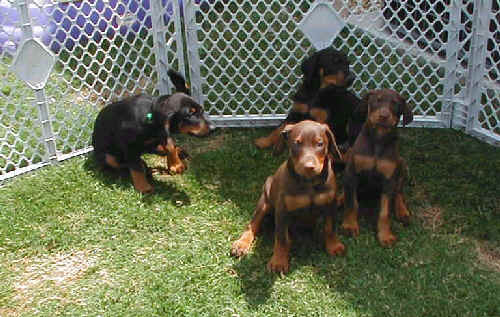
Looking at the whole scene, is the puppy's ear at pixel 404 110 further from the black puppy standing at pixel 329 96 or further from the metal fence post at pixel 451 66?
the metal fence post at pixel 451 66

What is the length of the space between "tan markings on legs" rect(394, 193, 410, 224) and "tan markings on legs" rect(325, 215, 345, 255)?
0.64 meters

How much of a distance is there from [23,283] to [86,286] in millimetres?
464

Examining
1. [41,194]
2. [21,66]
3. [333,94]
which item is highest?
[21,66]

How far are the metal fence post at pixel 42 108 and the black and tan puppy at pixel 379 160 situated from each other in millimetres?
2791

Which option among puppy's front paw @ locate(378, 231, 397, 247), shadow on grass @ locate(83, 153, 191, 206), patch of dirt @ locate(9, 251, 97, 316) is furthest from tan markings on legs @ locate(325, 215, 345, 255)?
patch of dirt @ locate(9, 251, 97, 316)

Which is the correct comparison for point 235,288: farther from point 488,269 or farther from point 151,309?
point 488,269

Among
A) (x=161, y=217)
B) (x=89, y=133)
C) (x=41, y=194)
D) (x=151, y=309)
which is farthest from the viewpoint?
(x=89, y=133)

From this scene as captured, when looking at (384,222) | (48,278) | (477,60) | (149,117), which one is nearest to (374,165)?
(384,222)

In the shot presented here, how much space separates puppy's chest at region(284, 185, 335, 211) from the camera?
3982 mm

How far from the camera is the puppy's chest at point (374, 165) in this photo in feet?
14.5

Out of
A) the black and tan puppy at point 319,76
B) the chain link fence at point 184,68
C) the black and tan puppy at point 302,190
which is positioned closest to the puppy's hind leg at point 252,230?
the black and tan puppy at point 302,190

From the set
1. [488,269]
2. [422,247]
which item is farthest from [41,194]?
[488,269]

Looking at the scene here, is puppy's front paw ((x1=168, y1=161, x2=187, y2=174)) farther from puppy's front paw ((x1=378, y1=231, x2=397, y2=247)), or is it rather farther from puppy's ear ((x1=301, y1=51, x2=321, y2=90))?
puppy's front paw ((x1=378, y1=231, x2=397, y2=247))

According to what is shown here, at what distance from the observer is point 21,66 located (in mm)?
5281
